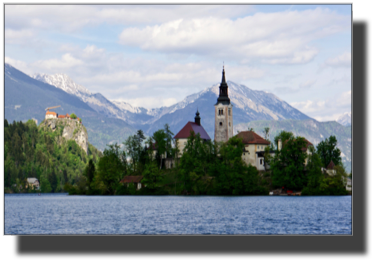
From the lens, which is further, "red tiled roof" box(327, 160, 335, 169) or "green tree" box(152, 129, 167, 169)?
"green tree" box(152, 129, 167, 169)

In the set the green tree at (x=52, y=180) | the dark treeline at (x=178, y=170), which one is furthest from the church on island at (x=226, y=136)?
the green tree at (x=52, y=180)

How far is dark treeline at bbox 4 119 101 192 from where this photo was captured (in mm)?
156250

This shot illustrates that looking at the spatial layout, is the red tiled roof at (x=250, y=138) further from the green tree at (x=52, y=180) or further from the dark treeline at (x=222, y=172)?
the green tree at (x=52, y=180)

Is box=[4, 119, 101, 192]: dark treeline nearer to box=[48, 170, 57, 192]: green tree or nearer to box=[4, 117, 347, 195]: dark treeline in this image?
box=[48, 170, 57, 192]: green tree

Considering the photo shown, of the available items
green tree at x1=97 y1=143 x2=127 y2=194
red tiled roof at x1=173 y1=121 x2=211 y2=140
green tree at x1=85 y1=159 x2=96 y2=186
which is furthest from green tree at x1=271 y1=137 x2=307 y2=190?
Answer: green tree at x1=85 y1=159 x2=96 y2=186

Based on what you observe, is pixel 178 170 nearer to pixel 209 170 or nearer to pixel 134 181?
pixel 209 170

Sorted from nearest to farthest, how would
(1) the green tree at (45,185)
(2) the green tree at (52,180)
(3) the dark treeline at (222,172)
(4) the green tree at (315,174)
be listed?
(4) the green tree at (315,174), (3) the dark treeline at (222,172), (1) the green tree at (45,185), (2) the green tree at (52,180)

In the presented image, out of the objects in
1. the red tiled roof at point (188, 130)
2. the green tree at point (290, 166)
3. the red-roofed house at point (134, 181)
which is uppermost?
the red tiled roof at point (188, 130)

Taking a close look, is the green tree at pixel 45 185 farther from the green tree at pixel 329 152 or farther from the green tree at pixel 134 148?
the green tree at pixel 329 152

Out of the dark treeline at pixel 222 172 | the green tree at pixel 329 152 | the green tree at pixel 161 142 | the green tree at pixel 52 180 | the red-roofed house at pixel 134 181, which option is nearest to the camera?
the dark treeline at pixel 222 172

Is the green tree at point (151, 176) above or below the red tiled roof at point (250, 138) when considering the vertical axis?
below

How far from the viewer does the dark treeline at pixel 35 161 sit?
513 feet

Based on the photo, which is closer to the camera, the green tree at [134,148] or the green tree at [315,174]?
the green tree at [315,174]
